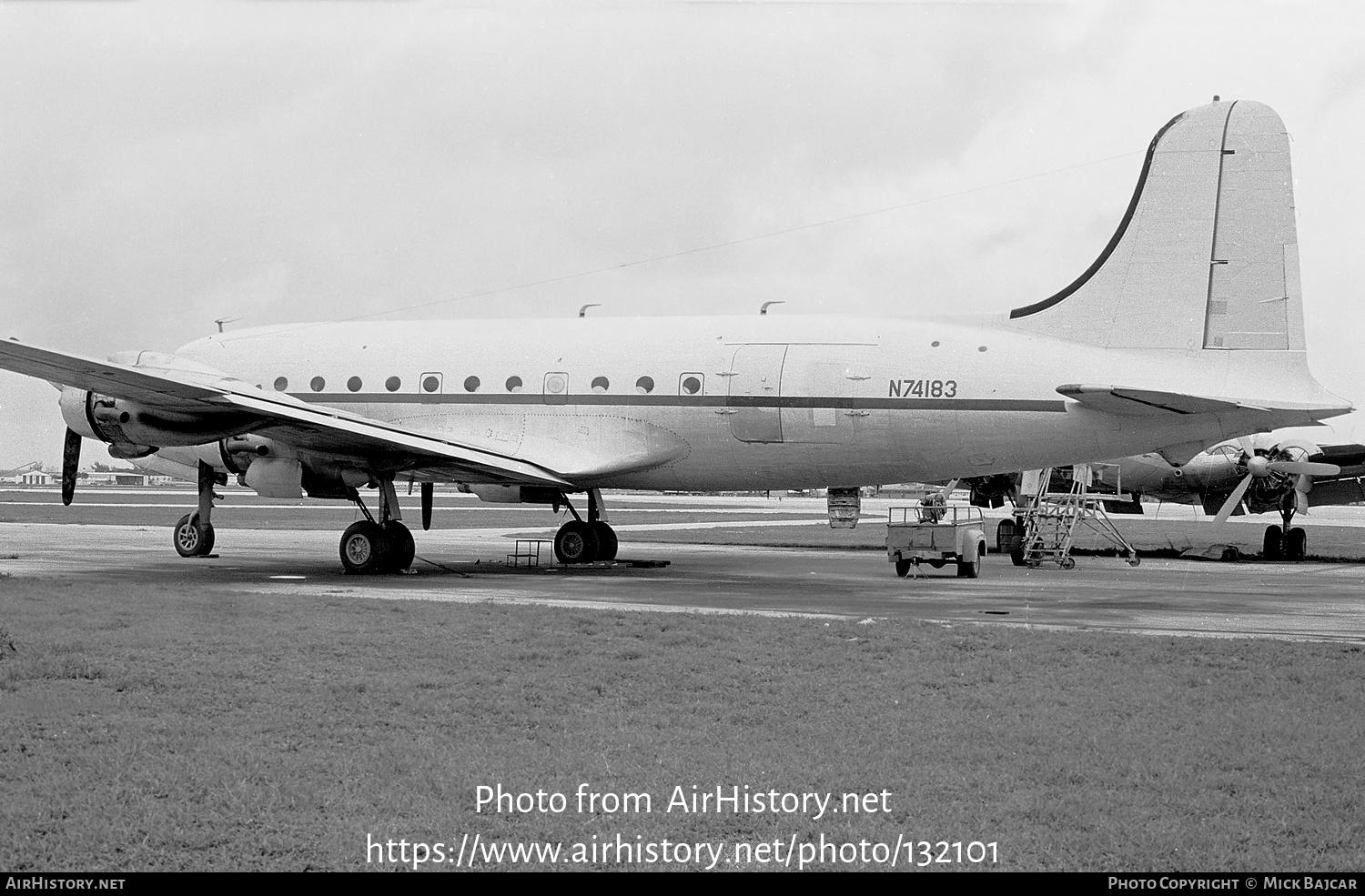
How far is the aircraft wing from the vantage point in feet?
58.4

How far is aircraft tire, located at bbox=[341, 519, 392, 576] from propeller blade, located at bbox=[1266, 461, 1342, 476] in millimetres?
21154

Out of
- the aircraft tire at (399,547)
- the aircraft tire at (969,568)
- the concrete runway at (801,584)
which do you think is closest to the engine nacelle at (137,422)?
the concrete runway at (801,584)

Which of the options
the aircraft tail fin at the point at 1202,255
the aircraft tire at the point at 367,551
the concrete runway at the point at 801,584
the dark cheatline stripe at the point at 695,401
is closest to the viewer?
the concrete runway at the point at 801,584

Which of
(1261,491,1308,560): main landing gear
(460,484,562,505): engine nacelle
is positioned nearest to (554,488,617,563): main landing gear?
(460,484,562,505): engine nacelle

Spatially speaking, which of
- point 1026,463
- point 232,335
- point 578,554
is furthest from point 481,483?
point 1026,463

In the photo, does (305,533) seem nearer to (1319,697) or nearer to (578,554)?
(578,554)

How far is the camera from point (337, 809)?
643 centimetres

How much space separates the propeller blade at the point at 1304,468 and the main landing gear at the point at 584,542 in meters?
Result: 16.5

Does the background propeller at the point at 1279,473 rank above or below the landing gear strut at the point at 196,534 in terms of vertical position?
above

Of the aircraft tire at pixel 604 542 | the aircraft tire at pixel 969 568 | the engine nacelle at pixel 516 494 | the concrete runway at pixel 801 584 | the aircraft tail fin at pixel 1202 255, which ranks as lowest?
the concrete runway at pixel 801 584

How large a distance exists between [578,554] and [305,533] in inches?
563

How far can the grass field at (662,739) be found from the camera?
6.12 metres

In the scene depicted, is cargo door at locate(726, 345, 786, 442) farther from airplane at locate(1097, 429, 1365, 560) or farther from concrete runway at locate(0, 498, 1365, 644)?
→ airplane at locate(1097, 429, 1365, 560)

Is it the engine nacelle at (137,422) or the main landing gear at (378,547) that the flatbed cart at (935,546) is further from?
the engine nacelle at (137,422)
